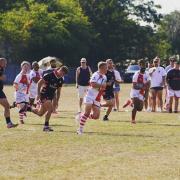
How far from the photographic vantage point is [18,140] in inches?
617

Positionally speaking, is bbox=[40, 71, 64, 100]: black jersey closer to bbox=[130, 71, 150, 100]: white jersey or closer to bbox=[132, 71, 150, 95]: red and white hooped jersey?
bbox=[130, 71, 150, 100]: white jersey

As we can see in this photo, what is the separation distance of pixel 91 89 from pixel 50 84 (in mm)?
1083

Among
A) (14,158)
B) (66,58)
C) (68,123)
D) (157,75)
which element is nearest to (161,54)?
(66,58)

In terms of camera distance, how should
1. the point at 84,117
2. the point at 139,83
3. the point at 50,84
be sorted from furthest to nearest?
the point at 139,83 → the point at 50,84 → the point at 84,117

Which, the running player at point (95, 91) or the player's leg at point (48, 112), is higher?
the running player at point (95, 91)

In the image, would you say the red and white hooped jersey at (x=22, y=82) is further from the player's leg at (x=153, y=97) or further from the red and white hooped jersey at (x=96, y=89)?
the player's leg at (x=153, y=97)

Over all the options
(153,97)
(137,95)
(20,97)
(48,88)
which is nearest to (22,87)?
(20,97)

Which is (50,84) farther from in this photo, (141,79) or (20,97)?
(141,79)

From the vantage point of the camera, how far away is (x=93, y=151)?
45.4 feet

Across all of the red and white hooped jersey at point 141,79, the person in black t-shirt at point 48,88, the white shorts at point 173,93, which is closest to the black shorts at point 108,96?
the red and white hooped jersey at point 141,79

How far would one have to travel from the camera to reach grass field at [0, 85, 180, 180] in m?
11.1

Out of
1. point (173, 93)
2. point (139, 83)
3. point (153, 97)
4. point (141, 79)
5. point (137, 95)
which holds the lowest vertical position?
point (153, 97)

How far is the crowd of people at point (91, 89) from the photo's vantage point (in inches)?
692

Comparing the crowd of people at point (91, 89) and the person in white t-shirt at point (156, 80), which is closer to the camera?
the crowd of people at point (91, 89)
